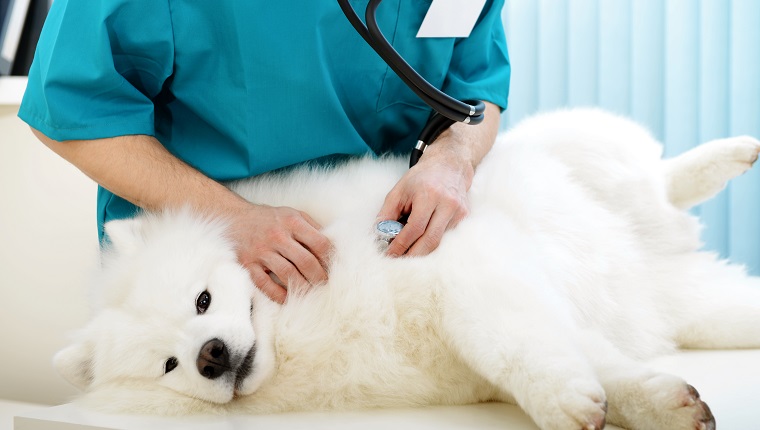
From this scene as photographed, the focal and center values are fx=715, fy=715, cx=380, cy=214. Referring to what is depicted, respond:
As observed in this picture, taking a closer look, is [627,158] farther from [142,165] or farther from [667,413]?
[142,165]

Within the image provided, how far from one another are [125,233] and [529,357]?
833 millimetres

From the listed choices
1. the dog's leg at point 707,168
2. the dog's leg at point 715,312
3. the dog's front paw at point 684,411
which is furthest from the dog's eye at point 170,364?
the dog's leg at point 707,168

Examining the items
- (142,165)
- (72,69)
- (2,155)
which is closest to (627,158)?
(142,165)

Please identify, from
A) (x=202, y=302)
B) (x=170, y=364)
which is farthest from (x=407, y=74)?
(x=170, y=364)

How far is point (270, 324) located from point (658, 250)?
1048 millimetres

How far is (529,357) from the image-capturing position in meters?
1.02

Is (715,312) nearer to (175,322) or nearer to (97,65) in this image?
(175,322)

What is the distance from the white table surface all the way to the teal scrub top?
60 cm

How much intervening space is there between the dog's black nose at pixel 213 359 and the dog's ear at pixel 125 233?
0.36m

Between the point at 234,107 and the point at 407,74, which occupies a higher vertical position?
the point at 407,74

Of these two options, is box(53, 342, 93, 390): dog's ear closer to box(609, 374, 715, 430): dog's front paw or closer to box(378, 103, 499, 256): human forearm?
box(378, 103, 499, 256): human forearm

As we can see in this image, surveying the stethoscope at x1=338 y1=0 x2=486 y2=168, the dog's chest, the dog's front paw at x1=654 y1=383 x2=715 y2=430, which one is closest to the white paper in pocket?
the stethoscope at x1=338 y1=0 x2=486 y2=168

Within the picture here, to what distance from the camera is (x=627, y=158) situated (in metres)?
1.86

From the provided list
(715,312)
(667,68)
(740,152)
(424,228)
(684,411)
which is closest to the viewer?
(684,411)
